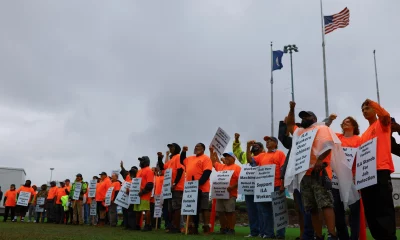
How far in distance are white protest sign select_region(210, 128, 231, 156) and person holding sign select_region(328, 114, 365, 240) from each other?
4.02 meters

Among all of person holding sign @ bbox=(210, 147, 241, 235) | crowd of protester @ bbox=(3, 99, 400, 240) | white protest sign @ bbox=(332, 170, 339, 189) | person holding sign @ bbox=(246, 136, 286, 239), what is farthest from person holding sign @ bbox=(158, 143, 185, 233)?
white protest sign @ bbox=(332, 170, 339, 189)

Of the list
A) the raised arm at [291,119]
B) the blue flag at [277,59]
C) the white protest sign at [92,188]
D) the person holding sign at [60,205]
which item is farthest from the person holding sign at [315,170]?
the blue flag at [277,59]

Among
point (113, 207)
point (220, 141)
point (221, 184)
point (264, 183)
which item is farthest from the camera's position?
point (113, 207)

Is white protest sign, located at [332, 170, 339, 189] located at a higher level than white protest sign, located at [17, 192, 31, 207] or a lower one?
lower

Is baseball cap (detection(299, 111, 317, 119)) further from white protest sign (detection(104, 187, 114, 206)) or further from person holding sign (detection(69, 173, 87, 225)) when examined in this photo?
person holding sign (detection(69, 173, 87, 225))

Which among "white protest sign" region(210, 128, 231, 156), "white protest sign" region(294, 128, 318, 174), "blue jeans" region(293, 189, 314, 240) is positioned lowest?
"blue jeans" region(293, 189, 314, 240)

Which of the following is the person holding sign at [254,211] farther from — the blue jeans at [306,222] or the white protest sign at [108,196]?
the white protest sign at [108,196]

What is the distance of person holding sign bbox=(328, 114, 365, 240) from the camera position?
22.2 feet

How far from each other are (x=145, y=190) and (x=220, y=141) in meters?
2.48

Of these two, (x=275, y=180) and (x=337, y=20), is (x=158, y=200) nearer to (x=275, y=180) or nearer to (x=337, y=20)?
(x=275, y=180)

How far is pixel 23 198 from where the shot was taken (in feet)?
67.6

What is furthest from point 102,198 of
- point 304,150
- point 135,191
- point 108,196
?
point 304,150

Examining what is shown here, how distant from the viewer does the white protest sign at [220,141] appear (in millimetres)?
11102

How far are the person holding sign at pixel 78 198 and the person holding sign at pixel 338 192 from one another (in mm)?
12421
